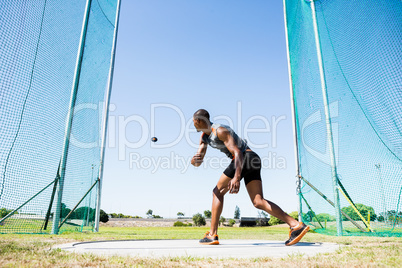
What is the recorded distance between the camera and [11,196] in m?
4.55

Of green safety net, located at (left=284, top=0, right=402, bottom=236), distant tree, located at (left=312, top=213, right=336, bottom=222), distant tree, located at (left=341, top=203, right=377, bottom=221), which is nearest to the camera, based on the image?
green safety net, located at (left=284, top=0, right=402, bottom=236)

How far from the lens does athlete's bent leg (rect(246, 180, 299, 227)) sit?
329 cm

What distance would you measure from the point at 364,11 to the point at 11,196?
6866 millimetres

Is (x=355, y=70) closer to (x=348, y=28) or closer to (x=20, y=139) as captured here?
(x=348, y=28)

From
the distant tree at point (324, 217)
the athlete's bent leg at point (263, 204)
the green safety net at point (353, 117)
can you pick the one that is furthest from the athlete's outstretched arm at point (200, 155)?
the distant tree at point (324, 217)

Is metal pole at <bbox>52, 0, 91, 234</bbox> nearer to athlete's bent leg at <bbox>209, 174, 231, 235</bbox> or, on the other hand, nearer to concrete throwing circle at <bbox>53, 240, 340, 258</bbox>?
concrete throwing circle at <bbox>53, 240, 340, 258</bbox>

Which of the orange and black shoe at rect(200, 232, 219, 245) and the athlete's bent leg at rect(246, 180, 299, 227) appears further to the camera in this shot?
the orange and black shoe at rect(200, 232, 219, 245)

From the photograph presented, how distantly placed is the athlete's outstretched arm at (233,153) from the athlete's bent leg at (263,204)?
1.17ft

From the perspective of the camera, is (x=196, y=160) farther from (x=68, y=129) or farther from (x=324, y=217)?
(x=324, y=217)

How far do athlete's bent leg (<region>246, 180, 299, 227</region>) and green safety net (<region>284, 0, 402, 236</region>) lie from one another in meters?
2.19

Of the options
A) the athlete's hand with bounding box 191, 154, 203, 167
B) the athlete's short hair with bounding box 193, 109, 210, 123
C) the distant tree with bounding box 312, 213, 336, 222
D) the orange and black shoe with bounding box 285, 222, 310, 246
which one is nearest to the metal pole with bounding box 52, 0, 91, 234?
the athlete's hand with bounding box 191, 154, 203, 167

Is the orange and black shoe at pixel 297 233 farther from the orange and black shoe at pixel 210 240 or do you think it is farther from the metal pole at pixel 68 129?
the metal pole at pixel 68 129

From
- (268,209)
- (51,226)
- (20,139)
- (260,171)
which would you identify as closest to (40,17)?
(20,139)

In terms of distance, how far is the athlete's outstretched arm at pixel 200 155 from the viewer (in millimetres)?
3762
